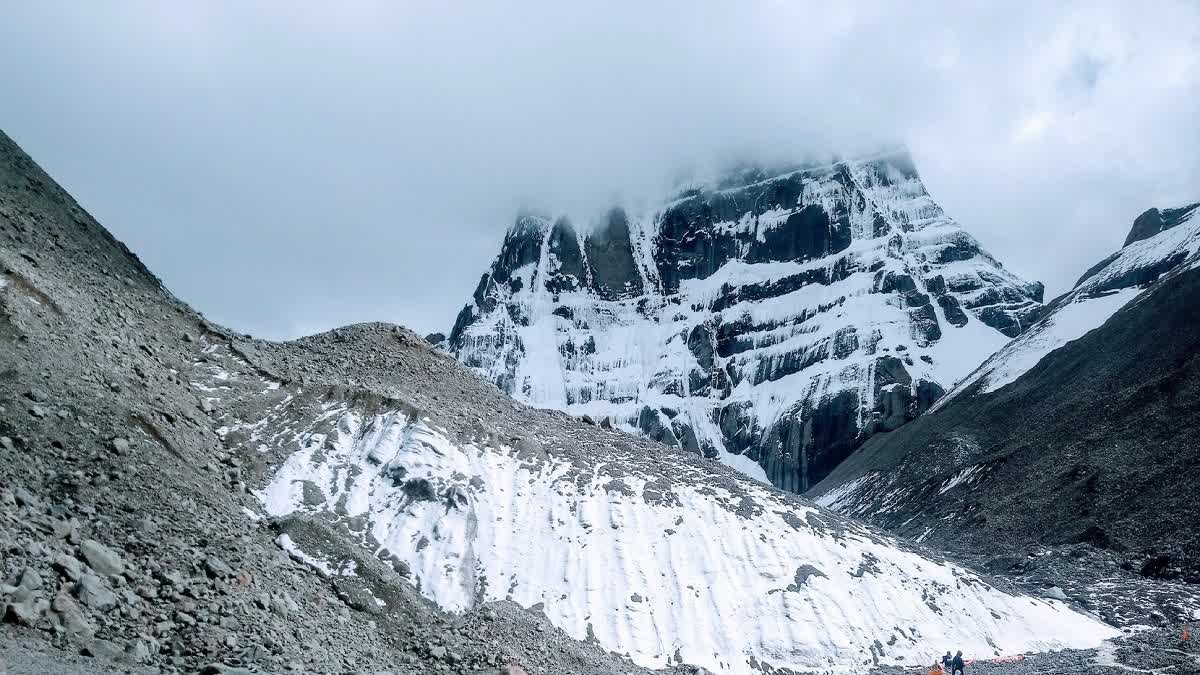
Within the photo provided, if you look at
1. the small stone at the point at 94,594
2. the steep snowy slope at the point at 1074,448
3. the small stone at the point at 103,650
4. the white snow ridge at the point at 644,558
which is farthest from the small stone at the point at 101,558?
the steep snowy slope at the point at 1074,448

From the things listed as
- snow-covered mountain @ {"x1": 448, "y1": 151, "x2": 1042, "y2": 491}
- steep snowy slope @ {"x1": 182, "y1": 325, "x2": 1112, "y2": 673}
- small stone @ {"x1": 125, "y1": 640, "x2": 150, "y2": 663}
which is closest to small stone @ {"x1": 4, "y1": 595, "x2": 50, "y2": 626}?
small stone @ {"x1": 125, "y1": 640, "x2": 150, "y2": 663}

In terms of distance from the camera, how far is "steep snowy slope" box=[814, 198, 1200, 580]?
6125 cm

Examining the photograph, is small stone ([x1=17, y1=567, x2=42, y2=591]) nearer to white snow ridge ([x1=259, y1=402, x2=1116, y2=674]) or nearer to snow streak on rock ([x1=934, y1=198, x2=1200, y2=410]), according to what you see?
white snow ridge ([x1=259, y1=402, x2=1116, y2=674])

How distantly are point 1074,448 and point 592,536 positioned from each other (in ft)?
194

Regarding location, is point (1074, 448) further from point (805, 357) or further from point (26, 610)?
point (805, 357)

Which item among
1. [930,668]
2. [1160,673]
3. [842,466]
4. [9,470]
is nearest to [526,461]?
[930,668]

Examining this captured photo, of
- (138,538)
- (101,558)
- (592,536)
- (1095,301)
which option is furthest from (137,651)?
(1095,301)

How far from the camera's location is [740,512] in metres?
36.8

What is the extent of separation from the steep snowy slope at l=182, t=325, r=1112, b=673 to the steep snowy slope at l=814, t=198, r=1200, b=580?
2770cm

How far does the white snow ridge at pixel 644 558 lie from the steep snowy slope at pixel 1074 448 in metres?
27.6

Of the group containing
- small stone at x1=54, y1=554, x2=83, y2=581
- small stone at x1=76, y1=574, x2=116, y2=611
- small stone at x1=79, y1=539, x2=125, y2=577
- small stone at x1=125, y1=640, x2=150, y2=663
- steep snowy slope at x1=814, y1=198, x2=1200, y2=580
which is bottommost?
small stone at x1=125, y1=640, x2=150, y2=663

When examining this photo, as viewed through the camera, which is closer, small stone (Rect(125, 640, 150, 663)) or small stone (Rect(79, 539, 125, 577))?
small stone (Rect(125, 640, 150, 663))

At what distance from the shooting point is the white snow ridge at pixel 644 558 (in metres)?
28.6

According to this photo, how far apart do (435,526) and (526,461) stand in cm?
734
